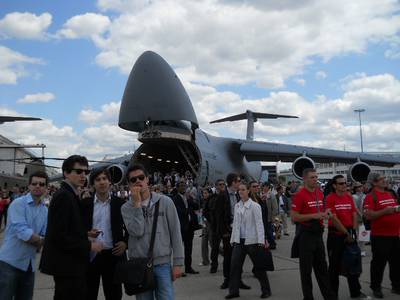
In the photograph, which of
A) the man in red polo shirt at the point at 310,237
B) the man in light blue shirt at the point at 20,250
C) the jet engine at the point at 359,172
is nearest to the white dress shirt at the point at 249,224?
the man in red polo shirt at the point at 310,237

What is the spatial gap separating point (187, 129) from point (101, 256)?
13685 millimetres

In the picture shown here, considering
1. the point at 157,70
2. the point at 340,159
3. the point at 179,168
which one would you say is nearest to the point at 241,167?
the point at 179,168

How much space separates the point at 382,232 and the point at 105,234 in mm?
3722

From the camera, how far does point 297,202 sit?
521cm

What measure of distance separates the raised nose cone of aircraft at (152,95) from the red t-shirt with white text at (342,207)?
35.2 ft

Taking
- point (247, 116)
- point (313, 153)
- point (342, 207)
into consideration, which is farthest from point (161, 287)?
point (247, 116)

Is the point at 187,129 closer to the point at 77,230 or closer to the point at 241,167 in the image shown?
the point at 241,167

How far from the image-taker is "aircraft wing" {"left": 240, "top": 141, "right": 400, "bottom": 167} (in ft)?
65.4

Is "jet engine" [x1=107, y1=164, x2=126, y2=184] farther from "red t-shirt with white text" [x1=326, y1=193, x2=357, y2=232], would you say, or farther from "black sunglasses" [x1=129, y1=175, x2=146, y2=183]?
"black sunglasses" [x1=129, y1=175, x2=146, y2=183]

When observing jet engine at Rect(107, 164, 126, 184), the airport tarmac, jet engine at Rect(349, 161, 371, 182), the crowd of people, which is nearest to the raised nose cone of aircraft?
jet engine at Rect(107, 164, 126, 184)

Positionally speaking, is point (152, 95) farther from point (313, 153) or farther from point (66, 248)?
point (66, 248)

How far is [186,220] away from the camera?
7.41 metres

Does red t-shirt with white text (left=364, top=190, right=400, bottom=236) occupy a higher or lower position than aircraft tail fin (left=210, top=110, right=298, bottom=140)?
lower

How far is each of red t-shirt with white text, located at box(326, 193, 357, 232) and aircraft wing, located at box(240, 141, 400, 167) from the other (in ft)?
48.0
